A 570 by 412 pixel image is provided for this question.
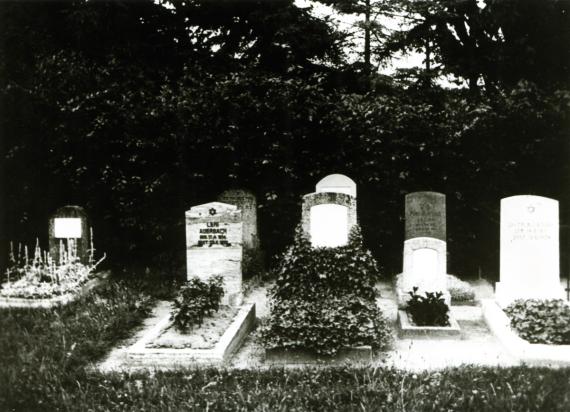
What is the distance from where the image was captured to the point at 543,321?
8086 millimetres

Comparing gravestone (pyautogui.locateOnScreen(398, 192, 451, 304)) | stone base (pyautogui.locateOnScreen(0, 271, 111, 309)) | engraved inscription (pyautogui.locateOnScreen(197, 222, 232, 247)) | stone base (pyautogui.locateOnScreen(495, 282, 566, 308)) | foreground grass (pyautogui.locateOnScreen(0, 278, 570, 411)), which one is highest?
engraved inscription (pyautogui.locateOnScreen(197, 222, 232, 247))

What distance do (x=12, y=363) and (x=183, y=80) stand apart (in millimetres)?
8438

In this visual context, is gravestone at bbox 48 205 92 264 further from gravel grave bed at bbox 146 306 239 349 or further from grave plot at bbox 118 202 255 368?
gravel grave bed at bbox 146 306 239 349

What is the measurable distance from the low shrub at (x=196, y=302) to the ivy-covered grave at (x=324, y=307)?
90 centimetres

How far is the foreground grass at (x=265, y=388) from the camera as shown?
6.03 metres

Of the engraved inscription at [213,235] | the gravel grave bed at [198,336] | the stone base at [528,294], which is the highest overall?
the engraved inscription at [213,235]

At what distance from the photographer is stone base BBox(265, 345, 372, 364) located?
25.4 ft

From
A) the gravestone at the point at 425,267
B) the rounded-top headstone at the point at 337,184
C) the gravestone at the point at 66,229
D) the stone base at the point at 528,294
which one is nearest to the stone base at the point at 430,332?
the gravestone at the point at 425,267

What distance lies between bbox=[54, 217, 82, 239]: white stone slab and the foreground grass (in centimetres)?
456

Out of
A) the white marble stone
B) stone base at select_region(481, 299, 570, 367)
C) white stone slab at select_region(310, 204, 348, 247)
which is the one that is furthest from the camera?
the white marble stone

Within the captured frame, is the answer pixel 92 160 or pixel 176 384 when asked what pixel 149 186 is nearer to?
pixel 92 160

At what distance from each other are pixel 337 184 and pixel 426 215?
209cm

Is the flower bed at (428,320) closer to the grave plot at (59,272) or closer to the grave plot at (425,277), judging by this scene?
the grave plot at (425,277)

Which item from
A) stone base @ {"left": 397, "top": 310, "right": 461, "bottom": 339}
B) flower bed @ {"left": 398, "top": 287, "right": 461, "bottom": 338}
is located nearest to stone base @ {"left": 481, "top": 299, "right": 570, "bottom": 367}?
stone base @ {"left": 397, "top": 310, "right": 461, "bottom": 339}
